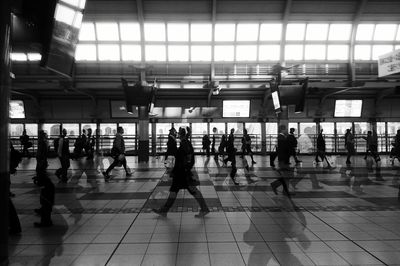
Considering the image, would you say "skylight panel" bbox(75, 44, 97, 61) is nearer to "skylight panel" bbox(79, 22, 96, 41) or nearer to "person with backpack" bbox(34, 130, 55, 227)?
"skylight panel" bbox(79, 22, 96, 41)

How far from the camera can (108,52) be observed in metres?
23.5

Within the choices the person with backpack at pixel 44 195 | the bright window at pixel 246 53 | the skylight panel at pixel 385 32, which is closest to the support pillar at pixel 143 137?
the bright window at pixel 246 53

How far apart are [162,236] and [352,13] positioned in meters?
22.0

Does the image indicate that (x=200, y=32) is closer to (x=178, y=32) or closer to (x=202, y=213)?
(x=178, y=32)

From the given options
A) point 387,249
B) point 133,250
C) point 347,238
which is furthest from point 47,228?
point 387,249

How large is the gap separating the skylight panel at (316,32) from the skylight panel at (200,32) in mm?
6408

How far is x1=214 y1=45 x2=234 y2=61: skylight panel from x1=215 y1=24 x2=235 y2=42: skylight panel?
0.46m

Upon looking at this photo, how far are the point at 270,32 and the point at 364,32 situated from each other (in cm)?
625

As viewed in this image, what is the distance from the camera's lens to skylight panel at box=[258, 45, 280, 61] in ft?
77.2

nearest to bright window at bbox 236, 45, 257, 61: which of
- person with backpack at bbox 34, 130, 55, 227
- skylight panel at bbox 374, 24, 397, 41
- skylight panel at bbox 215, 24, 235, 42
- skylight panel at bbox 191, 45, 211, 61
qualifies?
skylight panel at bbox 215, 24, 235, 42

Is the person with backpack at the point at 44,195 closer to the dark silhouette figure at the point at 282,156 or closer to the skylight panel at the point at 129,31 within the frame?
the dark silhouette figure at the point at 282,156

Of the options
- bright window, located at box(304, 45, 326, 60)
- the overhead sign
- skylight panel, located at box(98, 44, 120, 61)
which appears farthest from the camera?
bright window, located at box(304, 45, 326, 60)

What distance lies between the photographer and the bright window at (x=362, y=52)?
2389 centimetres

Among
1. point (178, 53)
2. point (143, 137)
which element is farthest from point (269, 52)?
point (143, 137)
